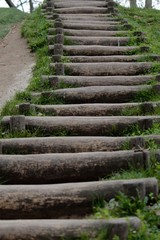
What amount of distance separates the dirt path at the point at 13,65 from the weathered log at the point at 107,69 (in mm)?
652

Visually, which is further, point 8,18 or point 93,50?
point 8,18

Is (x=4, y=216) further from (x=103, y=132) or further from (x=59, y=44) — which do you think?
(x=59, y=44)

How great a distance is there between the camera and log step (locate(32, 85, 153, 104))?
6383 millimetres

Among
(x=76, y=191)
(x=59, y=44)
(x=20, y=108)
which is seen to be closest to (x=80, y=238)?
(x=76, y=191)

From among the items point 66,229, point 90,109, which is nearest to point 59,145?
point 90,109

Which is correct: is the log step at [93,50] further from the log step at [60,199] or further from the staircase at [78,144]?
the log step at [60,199]

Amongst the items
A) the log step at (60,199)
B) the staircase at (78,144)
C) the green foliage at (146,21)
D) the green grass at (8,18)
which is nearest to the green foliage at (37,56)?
the staircase at (78,144)

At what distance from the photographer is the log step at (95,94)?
6.38 metres

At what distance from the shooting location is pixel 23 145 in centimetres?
489

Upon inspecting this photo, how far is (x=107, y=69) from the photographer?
7305 millimetres

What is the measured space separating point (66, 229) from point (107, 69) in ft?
13.9

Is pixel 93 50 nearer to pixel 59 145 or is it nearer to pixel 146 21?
pixel 59 145

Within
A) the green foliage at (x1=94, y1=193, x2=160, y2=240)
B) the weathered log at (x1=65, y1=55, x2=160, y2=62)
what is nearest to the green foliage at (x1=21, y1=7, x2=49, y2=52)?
the weathered log at (x1=65, y1=55, x2=160, y2=62)

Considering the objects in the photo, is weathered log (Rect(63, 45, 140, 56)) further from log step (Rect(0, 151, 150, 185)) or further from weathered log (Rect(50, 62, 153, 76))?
log step (Rect(0, 151, 150, 185))
